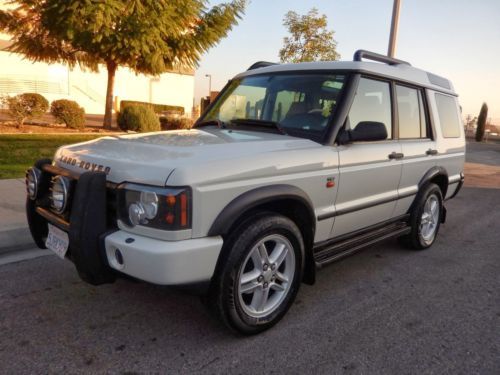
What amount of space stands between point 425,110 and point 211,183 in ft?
10.1

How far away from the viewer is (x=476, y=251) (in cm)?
488

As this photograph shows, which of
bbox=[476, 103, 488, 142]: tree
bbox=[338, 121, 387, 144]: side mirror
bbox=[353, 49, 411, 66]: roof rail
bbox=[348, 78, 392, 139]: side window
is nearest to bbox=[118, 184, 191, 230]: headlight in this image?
bbox=[338, 121, 387, 144]: side mirror

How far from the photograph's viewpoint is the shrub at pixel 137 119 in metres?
15.3

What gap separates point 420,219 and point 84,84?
32983 millimetres

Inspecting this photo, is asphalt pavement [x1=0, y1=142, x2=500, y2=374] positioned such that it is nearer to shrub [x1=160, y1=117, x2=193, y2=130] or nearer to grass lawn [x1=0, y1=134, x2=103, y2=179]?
grass lawn [x1=0, y1=134, x2=103, y2=179]

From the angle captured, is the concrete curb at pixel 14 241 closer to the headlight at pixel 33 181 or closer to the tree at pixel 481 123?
the headlight at pixel 33 181

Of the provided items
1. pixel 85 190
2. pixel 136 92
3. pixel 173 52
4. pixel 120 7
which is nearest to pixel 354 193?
pixel 85 190

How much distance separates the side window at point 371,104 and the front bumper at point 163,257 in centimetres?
175

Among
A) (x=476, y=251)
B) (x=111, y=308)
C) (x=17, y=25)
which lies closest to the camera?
(x=111, y=308)

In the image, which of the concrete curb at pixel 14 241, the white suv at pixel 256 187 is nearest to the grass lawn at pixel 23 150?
the concrete curb at pixel 14 241

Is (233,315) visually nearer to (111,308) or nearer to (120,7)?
(111,308)

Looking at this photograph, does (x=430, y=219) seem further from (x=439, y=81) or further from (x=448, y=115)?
(x=439, y=81)

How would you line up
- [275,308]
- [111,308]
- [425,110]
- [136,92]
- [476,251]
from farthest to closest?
[136,92]
[476,251]
[425,110]
[111,308]
[275,308]

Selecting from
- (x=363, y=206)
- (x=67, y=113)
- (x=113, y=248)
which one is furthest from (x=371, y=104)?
(x=67, y=113)
